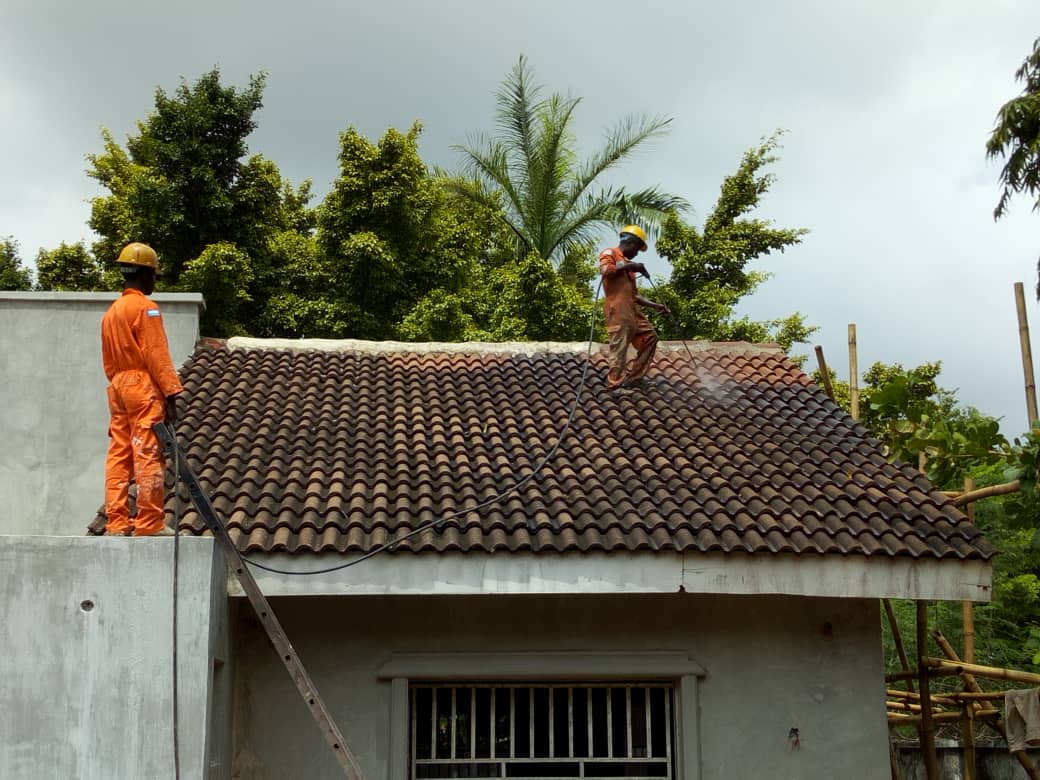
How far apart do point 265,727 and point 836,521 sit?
4339 mm

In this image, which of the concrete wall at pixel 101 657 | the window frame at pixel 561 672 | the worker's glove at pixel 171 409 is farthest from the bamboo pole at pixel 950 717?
the worker's glove at pixel 171 409

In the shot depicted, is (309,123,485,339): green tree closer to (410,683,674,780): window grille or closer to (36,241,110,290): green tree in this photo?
(36,241,110,290): green tree

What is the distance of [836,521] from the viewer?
830 centimetres

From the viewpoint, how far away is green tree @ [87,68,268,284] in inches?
749

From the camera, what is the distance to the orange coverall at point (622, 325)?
36.3 ft

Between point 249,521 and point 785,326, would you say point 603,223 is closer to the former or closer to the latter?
point 785,326

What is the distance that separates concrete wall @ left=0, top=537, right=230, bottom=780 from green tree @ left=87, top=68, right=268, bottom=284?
13.3 metres

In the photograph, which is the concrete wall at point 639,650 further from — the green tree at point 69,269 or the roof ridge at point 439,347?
the green tree at point 69,269

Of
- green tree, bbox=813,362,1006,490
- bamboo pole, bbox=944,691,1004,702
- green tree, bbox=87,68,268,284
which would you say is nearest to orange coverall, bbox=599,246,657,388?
green tree, bbox=813,362,1006,490

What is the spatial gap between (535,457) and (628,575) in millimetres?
1779

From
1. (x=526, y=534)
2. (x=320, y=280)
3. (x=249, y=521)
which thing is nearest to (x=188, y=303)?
(x=249, y=521)

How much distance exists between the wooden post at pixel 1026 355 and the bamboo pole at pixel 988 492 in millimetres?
3437

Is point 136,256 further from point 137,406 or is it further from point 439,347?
point 439,347

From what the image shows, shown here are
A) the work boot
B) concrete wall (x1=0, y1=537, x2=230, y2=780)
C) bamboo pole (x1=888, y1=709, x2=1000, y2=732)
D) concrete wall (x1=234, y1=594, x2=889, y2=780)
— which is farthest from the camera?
bamboo pole (x1=888, y1=709, x2=1000, y2=732)
